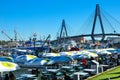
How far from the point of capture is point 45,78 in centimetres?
2267

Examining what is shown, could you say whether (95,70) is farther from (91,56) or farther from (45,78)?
(91,56)

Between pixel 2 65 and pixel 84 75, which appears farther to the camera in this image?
pixel 84 75

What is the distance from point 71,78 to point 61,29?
136563 millimetres

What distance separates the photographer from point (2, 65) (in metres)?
16.4

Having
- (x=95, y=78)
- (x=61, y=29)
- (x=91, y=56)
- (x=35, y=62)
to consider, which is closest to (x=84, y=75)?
(x=95, y=78)

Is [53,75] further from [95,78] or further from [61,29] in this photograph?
[61,29]

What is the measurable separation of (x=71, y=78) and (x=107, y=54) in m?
27.2

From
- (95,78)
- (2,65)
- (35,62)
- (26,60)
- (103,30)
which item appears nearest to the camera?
(2,65)

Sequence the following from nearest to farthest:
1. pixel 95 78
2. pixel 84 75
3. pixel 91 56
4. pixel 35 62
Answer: pixel 95 78 → pixel 84 75 → pixel 35 62 → pixel 91 56

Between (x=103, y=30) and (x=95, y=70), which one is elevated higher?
(x=103, y=30)

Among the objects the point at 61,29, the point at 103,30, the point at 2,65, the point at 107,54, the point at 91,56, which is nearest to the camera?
the point at 2,65

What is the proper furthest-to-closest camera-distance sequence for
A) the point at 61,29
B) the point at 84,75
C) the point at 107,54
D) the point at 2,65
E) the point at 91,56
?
the point at 61,29 < the point at 107,54 < the point at 91,56 < the point at 84,75 < the point at 2,65

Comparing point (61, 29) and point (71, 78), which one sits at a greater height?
point (61, 29)

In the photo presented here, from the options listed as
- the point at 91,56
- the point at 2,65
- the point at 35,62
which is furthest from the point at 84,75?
the point at 91,56
